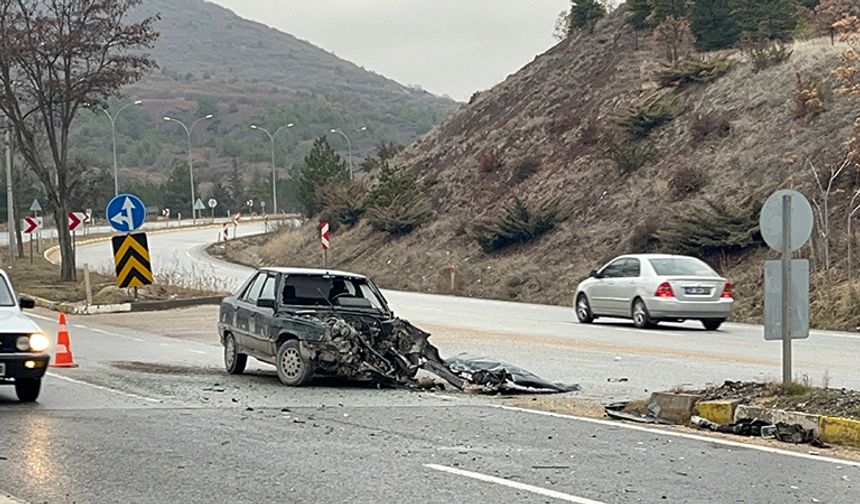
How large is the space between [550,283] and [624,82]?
17.6 meters

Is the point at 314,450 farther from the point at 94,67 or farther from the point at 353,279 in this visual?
A: the point at 94,67

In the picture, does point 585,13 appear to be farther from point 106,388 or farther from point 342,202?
point 106,388

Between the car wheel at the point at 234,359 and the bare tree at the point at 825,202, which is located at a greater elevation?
the bare tree at the point at 825,202

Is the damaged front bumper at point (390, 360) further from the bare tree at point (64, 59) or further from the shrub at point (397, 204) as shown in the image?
the shrub at point (397, 204)

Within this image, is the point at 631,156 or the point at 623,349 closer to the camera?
the point at 623,349

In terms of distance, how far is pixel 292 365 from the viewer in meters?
15.3

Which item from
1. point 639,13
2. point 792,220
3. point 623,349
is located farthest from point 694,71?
point 792,220

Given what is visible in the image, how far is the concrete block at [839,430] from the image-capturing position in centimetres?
1087

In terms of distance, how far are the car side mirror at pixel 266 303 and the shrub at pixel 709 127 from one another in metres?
29.8

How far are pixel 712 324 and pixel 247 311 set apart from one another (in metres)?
12.3

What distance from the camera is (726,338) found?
23.2m

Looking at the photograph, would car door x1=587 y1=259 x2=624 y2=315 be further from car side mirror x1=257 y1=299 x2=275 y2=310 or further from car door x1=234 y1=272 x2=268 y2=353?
car side mirror x1=257 y1=299 x2=275 y2=310

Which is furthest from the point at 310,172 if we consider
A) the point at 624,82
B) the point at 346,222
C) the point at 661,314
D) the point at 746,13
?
the point at 661,314

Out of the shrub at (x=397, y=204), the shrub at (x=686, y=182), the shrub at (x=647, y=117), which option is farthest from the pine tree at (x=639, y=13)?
the shrub at (x=686, y=182)
